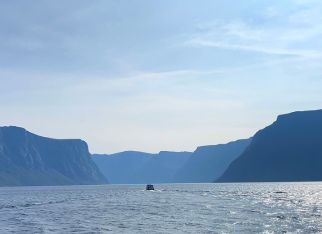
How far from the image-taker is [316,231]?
2660 inches

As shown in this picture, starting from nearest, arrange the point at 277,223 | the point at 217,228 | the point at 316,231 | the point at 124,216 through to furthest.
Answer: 1. the point at 316,231
2. the point at 217,228
3. the point at 277,223
4. the point at 124,216

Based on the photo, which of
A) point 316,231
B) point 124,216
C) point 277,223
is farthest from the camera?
point 124,216

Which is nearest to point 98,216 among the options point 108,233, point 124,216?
point 124,216

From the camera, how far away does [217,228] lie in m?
72.6

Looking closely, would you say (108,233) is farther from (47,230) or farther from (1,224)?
(1,224)

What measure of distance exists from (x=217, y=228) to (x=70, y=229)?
21.2m

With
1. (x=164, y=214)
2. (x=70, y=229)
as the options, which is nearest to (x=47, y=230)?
(x=70, y=229)

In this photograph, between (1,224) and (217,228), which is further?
(1,224)

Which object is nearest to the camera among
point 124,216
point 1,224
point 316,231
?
point 316,231

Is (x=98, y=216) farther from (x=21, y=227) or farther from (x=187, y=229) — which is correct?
(x=187, y=229)

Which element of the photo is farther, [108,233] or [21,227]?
[21,227]

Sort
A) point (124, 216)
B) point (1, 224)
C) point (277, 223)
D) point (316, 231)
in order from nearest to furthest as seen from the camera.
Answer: point (316, 231), point (277, 223), point (1, 224), point (124, 216)

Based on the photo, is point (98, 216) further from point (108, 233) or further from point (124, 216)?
point (108, 233)

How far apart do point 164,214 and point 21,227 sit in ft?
90.5
